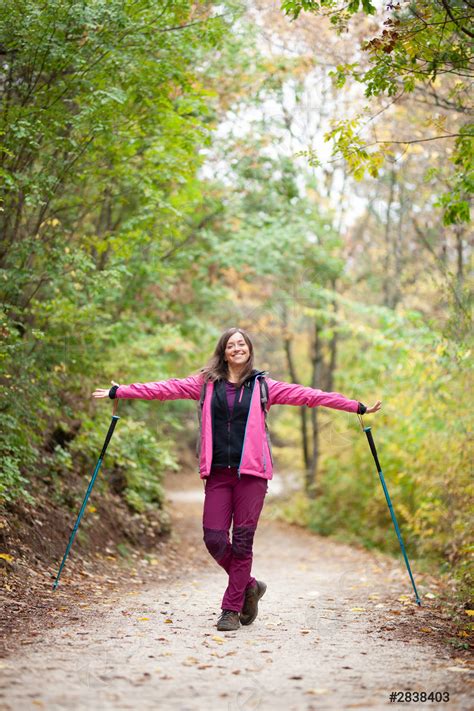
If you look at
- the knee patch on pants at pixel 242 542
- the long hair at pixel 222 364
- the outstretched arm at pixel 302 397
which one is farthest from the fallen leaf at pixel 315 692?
the long hair at pixel 222 364

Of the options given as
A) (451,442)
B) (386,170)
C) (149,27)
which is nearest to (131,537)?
(451,442)

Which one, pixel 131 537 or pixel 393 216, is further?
pixel 393 216

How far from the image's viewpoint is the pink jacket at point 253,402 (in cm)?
530

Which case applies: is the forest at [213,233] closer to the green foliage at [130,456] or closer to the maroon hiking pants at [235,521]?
the green foliage at [130,456]

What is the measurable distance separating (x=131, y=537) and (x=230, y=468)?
4830 millimetres

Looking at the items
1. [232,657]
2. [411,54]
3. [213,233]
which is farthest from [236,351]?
[213,233]

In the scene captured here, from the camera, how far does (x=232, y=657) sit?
14.1 feet

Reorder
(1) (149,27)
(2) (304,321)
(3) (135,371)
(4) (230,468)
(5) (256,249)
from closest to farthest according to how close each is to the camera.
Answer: (4) (230,468), (1) (149,27), (3) (135,371), (5) (256,249), (2) (304,321)

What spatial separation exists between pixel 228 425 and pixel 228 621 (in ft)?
4.66

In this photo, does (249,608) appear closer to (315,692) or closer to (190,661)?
(190,661)

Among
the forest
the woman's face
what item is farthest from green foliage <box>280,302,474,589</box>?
the woman's face

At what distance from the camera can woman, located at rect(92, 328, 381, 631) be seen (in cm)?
528

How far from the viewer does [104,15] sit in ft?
21.2

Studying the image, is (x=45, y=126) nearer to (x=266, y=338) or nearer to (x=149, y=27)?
(x=149, y=27)
